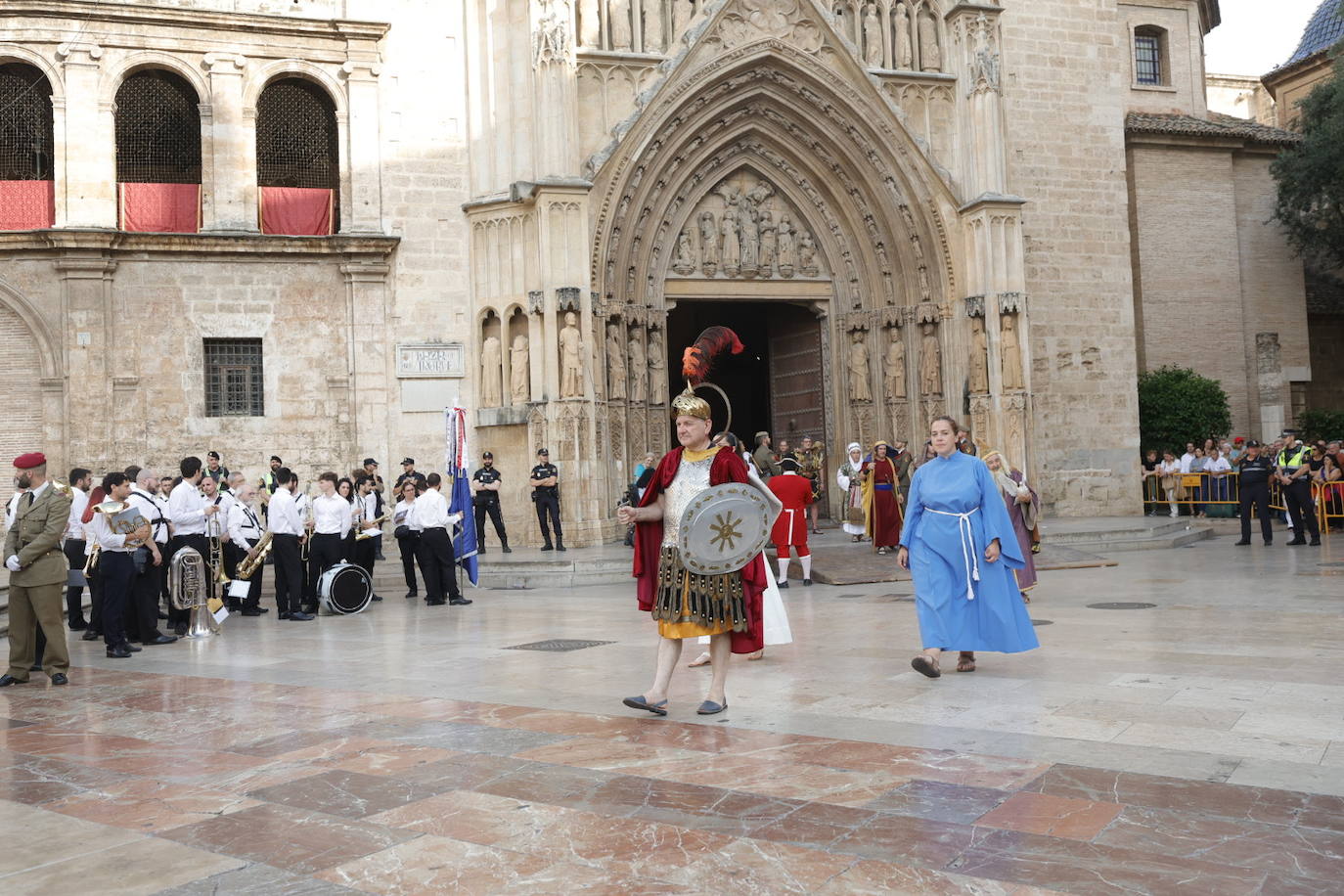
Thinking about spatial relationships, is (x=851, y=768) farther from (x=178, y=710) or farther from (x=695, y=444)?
(x=178, y=710)

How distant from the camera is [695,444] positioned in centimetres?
679

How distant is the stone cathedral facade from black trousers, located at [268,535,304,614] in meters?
6.23

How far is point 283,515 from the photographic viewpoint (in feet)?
43.8

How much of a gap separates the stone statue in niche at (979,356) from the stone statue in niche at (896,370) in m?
1.29

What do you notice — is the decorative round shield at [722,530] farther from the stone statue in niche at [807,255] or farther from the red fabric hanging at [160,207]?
the stone statue in niche at [807,255]

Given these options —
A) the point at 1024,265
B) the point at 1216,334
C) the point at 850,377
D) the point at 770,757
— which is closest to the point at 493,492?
the point at 850,377

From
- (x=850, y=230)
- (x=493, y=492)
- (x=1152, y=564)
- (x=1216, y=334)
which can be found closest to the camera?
(x=1152, y=564)

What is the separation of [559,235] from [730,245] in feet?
13.4

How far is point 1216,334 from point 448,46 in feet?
59.3

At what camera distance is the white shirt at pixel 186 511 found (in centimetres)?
1174

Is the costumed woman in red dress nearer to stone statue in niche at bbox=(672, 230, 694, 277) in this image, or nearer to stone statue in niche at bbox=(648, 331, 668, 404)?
stone statue in niche at bbox=(648, 331, 668, 404)

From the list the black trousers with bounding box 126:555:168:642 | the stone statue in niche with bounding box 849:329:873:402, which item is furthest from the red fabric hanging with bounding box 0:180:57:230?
the stone statue in niche with bounding box 849:329:873:402

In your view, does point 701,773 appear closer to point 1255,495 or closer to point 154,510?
point 154,510

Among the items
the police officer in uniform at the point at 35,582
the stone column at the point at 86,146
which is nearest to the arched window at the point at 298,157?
the stone column at the point at 86,146
